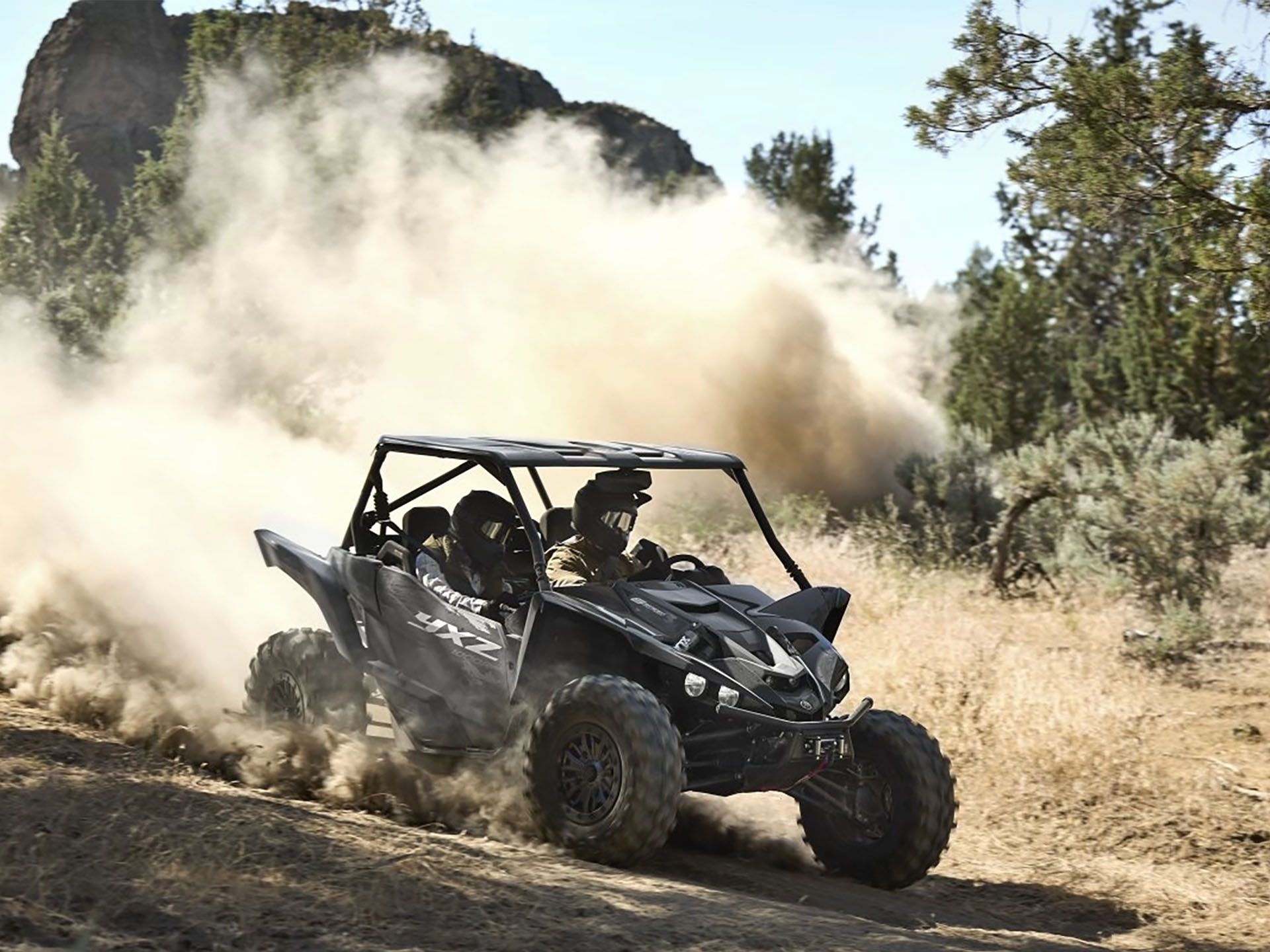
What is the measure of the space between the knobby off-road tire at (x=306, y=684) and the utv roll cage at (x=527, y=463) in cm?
59

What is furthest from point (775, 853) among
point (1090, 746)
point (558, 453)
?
point (1090, 746)

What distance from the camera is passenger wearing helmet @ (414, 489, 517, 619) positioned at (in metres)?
7.53

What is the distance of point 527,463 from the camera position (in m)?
7.01

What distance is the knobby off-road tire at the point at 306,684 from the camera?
8023 millimetres

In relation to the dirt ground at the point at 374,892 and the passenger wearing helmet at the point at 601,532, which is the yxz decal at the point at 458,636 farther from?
the dirt ground at the point at 374,892

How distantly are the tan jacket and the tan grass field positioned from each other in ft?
4.28

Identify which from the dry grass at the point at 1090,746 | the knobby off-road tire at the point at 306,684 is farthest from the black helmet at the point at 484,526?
the dry grass at the point at 1090,746

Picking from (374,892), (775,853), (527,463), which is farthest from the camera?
(775,853)

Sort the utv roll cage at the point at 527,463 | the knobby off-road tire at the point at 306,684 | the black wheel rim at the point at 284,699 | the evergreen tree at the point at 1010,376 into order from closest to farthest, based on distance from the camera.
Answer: the utv roll cage at the point at 527,463 → the knobby off-road tire at the point at 306,684 → the black wheel rim at the point at 284,699 → the evergreen tree at the point at 1010,376

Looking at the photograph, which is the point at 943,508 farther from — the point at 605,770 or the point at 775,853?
the point at 605,770

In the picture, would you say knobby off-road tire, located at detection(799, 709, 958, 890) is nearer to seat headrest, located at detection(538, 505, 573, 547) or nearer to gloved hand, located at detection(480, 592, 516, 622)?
gloved hand, located at detection(480, 592, 516, 622)

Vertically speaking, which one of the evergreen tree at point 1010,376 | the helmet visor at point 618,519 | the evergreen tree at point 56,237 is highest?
the evergreen tree at point 56,237

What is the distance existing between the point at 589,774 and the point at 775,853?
145 centimetres

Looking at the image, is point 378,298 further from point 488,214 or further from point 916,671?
point 916,671
